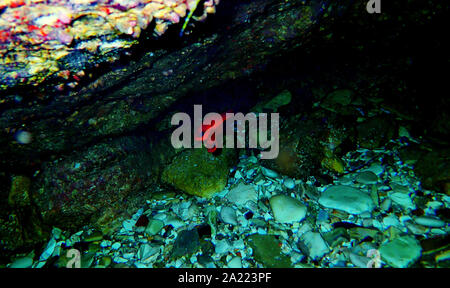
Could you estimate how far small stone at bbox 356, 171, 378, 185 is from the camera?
3031 millimetres

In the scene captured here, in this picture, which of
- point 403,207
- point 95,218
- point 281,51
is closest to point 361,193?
point 403,207

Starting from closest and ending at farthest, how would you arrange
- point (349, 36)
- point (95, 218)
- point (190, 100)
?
point (95, 218) → point (349, 36) → point (190, 100)

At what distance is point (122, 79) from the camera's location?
8.73ft

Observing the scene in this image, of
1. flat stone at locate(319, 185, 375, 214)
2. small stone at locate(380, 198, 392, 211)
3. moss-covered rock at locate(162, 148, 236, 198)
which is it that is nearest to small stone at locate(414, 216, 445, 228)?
small stone at locate(380, 198, 392, 211)

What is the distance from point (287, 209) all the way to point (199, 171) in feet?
5.14

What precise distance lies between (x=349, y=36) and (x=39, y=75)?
4.28 m

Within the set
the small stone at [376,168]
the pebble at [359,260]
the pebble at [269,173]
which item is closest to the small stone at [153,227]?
the pebble at [269,173]

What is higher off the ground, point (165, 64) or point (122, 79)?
point (165, 64)

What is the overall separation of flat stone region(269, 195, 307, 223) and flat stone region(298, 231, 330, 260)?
0.85ft

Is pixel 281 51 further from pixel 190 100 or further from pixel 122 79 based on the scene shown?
pixel 122 79

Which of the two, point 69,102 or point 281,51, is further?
point 281,51

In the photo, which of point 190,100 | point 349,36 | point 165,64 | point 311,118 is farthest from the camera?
point 190,100

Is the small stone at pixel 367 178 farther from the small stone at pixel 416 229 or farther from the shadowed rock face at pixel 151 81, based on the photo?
the shadowed rock face at pixel 151 81

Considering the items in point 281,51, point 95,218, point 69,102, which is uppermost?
point 281,51
